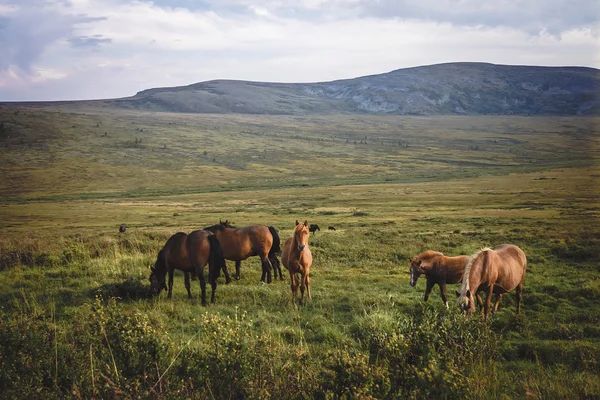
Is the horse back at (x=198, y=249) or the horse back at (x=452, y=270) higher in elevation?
the horse back at (x=198, y=249)

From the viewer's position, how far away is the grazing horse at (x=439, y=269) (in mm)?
11914

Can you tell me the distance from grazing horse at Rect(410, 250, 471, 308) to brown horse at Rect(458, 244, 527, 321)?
107 centimetres

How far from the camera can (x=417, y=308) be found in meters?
11.3

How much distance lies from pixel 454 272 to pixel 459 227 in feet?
70.3

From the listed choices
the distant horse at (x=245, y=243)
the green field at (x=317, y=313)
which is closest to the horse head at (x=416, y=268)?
the green field at (x=317, y=313)

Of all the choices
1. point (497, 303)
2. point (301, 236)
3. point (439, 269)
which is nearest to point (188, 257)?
point (301, 236)

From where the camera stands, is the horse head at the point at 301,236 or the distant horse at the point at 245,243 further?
the distant horse at the point at 245,243

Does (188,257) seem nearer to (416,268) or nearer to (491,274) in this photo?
(416,268)

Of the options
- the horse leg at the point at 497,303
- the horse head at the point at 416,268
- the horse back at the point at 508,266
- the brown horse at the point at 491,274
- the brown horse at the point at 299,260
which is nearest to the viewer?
the brown horse at the point at 491,274

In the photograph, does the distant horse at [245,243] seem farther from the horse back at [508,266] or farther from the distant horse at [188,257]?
the horse back at [508,266]

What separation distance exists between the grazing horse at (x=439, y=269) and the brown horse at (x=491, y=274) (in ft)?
3.51

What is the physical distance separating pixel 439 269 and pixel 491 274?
1.76m

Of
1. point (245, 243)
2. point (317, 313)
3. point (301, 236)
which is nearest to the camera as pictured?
point (317, 313)

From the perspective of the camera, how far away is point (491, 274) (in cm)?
1042
